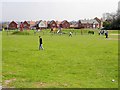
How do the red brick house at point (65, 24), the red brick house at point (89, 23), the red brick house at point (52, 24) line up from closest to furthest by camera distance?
1. the red brick house at point (52, 24)
2. the red brick house at point (65, 24)
3. the red brick house at point (89, 23)

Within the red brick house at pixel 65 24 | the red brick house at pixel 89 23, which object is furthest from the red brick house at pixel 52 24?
the red brick house at pixel 89 23

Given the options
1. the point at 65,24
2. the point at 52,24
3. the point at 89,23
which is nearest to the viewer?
the point at 52,24

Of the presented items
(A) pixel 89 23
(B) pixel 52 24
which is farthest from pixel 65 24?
(A) pixel 89 23

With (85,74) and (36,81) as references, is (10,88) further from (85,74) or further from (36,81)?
(85,74)

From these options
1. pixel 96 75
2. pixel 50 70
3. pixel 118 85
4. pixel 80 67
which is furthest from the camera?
pixel 80 67

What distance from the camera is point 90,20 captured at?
496ft

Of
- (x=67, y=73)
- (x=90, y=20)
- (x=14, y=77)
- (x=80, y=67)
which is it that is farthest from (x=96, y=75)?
(x=90, y=20)

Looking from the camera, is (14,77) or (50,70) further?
(50,70)

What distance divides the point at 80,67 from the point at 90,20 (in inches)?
5405

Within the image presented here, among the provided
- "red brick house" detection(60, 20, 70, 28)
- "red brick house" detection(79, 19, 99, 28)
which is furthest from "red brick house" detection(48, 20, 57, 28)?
"red brick house" detection(79, 19, 99, 28)

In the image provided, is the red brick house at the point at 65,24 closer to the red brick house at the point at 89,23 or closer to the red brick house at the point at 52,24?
the red brick house at the point at 52,24

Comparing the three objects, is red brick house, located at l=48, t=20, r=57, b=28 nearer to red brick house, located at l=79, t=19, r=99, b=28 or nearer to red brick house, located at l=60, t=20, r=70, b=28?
red brick house, located at l=60, t=20, r=70, b=28

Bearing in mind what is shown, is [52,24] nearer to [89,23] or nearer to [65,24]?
[65,24]

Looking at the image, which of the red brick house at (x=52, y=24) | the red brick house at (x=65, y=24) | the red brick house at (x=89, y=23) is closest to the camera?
the red brick house at (x=52, y=24)
